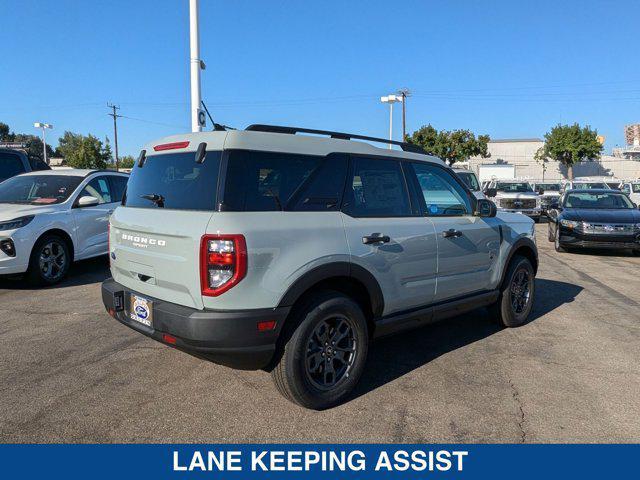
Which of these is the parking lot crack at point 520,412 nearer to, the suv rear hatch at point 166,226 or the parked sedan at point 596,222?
the suv rear hatch at point 166,226

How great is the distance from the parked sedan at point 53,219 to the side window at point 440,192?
5515 millimetres

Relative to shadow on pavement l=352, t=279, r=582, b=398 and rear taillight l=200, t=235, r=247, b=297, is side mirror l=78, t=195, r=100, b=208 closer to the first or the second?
shadow on pavement l=352, t=279, r=582, b=398

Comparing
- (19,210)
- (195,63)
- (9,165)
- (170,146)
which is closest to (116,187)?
(19,210)

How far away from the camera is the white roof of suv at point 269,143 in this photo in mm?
3227

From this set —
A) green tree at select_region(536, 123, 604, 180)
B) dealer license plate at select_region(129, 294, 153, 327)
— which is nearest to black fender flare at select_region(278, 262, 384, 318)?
dealer license plate at select_region(129, 294, 153, 327)

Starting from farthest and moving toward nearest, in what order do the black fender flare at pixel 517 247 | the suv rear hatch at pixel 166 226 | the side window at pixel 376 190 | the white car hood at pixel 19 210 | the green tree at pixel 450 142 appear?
1. the green tree at pixel 450 142
2. the white car hood at pixel 19 210
3. the black fender flare at pixel 517 247
4. the side window at pixel 376 190
5. the suv rear hatch at pixel 166 226

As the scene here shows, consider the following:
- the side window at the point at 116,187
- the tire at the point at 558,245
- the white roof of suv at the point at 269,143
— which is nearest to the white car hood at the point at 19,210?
the side window at the point at 116,187

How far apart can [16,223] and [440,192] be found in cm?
570

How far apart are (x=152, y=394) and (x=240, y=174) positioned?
1808 mm

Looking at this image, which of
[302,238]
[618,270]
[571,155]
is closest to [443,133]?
[571,155]

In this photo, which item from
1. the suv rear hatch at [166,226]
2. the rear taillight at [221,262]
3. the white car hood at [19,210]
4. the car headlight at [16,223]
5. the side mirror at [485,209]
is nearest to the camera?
the rear taillight at [221,262]

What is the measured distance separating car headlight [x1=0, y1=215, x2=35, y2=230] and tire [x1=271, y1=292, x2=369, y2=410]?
17.2 feet

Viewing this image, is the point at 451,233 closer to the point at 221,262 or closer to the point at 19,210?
the point at 221,262

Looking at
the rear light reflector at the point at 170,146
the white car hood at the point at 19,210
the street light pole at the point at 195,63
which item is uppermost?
the street light pole at the point at 195,63
